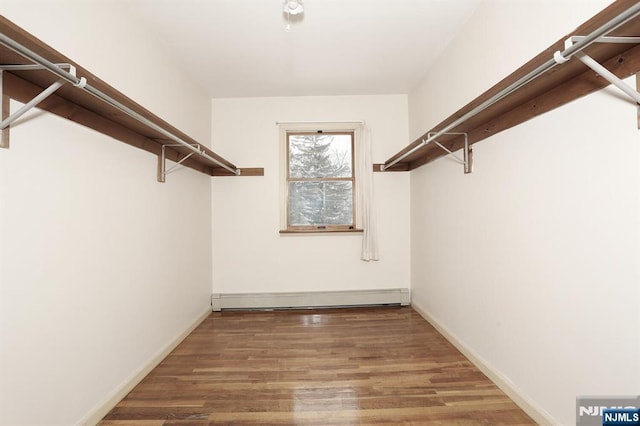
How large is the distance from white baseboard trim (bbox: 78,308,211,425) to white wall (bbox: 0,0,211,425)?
21mm

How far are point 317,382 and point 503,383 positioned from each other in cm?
120

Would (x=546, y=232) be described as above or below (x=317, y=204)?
below

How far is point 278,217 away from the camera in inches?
146

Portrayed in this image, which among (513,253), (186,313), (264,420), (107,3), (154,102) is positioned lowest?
(264,420)

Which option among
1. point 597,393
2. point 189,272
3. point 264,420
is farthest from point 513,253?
point 189,272

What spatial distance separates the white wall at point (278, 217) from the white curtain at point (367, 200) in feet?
0.44

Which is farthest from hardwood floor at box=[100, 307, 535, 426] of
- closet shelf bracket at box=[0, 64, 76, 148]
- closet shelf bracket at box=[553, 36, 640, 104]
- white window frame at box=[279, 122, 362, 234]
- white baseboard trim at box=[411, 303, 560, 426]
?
closet shelf bracket at box=[553, 36, 640, 104]

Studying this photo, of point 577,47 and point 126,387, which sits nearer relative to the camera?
point 577,47

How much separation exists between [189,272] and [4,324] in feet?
5.97

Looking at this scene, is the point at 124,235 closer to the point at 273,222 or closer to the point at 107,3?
the point at 107,3

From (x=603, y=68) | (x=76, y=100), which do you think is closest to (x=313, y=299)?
(x=76, y=100)

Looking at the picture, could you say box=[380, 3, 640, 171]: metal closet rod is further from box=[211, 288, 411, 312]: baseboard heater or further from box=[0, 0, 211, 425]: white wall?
box=[211, 288, 411, 312]: baseboard heater

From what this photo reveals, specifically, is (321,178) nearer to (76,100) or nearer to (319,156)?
(319,156)

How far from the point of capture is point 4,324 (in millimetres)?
1188
